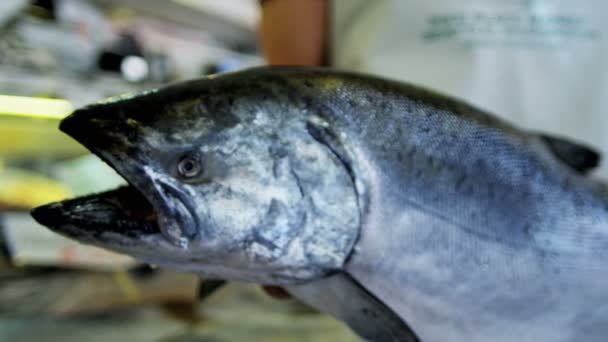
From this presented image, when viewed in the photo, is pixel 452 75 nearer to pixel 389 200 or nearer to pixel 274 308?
pixel 389 200

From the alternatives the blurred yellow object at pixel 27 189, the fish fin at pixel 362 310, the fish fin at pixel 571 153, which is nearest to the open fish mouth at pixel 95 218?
the fish fin at pixel 362 310

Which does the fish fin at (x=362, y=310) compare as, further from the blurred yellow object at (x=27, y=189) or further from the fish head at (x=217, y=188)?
the blurred yellow object at (x=27, y=189)

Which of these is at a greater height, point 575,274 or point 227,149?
point 227,149

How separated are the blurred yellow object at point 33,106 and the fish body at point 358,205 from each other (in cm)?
83

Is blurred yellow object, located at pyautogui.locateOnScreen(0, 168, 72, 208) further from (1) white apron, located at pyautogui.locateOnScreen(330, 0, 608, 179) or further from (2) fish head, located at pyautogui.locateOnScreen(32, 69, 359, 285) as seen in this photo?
(1) white apron, located at pyautogui.locateOnScreen(330, 0, 608, 179)

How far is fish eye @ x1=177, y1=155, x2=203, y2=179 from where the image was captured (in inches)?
20.7

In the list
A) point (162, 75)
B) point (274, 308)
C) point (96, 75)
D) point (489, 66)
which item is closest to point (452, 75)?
point (489, 66)

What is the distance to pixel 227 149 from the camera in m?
Answer: 0.55

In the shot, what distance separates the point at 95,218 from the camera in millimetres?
515

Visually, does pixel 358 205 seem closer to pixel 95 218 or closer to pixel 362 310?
pixel 362 310

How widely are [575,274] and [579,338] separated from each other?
4.3 inches

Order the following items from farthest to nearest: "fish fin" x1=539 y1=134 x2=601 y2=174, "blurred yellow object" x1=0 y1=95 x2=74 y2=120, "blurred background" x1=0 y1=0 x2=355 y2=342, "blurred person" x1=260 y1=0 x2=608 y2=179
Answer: "blurred yellow object" x1=0 y1=95 x2=74 y2=120 < "blurred background" x1=0 y1=0 x2=355 y2=342 < "blurred person" x1=260 y1=0 x2=608 y2=179 < "fish fin" x1=539 y1=134 x2=601 y2=174

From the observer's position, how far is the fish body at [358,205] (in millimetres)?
523

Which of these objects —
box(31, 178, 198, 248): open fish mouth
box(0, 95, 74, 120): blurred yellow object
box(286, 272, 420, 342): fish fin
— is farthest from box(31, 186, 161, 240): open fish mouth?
box(0, 95, 74, 120): blurred yellow object
